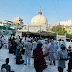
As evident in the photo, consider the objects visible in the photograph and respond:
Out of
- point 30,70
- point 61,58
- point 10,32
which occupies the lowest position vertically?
point 30,70

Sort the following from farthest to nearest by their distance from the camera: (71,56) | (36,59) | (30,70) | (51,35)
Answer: (51,35) < (30,70) < (71,56) < (36,59)

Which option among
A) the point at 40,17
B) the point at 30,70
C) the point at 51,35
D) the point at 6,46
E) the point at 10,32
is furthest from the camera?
the point at 40,17

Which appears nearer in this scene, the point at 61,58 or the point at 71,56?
the point at 61,58

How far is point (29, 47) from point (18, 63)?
1060 mm

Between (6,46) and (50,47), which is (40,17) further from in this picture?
(50,47)

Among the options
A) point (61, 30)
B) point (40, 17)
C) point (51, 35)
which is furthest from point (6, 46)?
point (40, 17)

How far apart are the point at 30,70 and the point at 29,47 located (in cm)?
121

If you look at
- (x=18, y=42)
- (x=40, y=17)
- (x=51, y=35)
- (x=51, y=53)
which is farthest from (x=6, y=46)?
(x=40, y=17)

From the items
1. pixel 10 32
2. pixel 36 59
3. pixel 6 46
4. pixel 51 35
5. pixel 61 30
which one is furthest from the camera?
pixel 61 30

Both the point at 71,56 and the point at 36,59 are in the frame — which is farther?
the point at 71,56

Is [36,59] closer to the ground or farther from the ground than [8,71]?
farther from the ground

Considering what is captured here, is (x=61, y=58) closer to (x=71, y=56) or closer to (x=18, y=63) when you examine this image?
(x=71, y=56)

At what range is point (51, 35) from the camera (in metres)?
23.8

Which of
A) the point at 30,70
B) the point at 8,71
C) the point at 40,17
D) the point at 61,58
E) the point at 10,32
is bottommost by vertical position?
the point at 30,70
